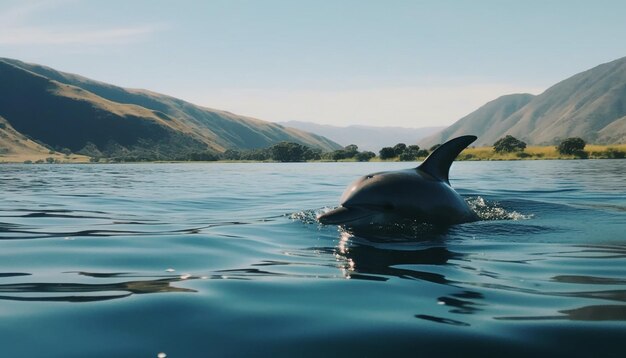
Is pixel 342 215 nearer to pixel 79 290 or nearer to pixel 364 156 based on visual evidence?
pixel 79 290

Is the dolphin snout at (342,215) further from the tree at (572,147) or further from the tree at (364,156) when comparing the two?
the tree at (364,156)

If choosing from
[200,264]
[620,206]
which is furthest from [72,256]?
[620,206]

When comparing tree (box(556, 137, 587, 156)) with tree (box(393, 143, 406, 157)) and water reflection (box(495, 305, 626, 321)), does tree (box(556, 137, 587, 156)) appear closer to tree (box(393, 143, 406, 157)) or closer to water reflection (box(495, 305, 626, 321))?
tree (box(393, 143, 406, 157))

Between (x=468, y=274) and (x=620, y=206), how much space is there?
11.9 metres

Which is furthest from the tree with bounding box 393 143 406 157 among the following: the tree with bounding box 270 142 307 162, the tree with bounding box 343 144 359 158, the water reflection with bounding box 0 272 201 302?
the water reflection with bounding box 0 272 201 302

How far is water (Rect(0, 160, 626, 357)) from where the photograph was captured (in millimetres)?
3906

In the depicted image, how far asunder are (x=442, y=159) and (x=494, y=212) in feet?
10.7

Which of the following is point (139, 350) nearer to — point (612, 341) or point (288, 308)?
point (288, 308)

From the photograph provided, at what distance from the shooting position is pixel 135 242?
932 centimetres

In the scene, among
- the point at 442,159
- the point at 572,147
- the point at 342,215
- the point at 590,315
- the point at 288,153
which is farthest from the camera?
the point at 288,153

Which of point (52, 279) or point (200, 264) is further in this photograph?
point (200, 264)

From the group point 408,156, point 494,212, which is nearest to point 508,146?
point 408,156

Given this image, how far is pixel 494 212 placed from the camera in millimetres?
14086

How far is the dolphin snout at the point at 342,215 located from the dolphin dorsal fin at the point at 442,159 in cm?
216
